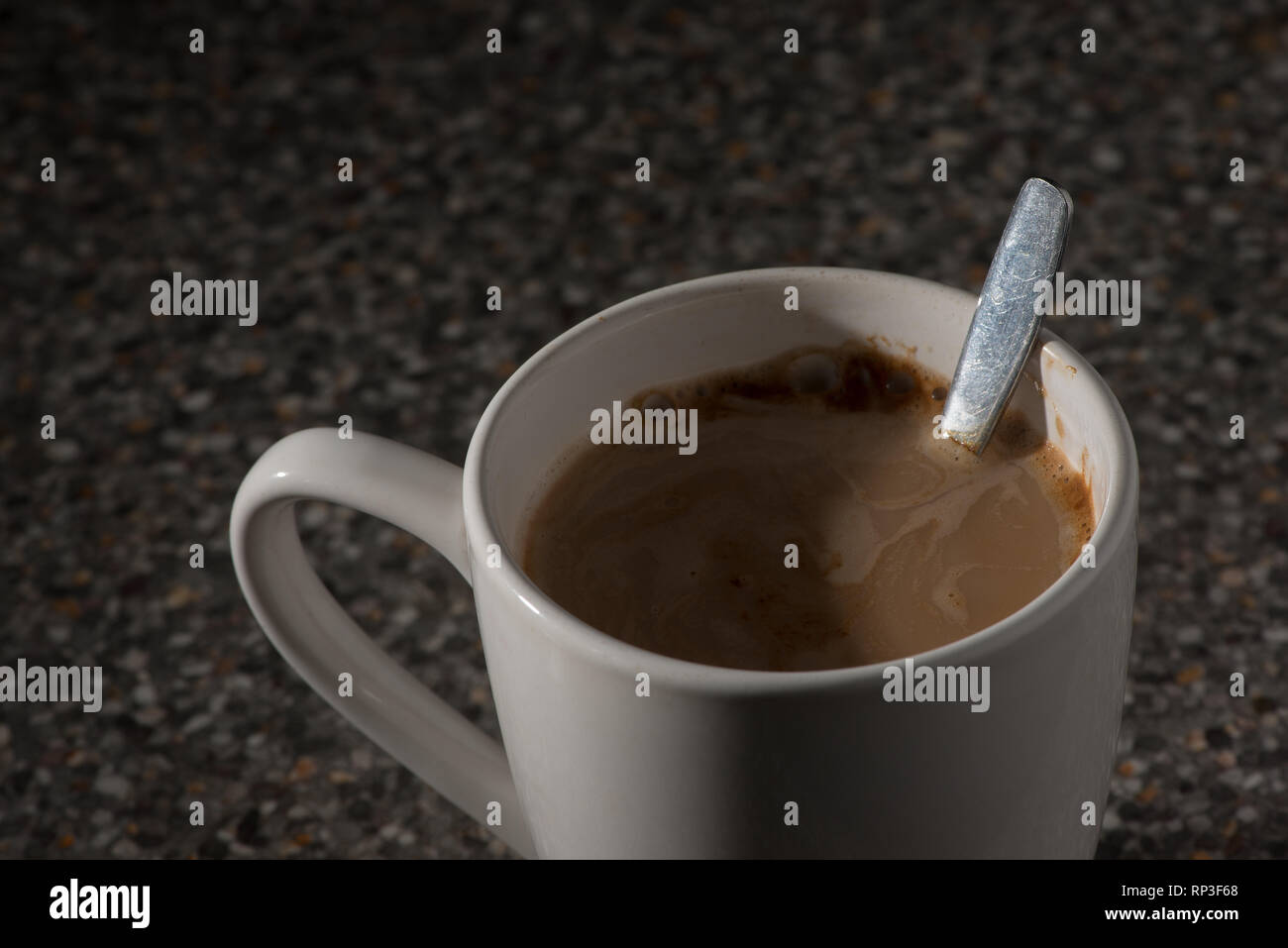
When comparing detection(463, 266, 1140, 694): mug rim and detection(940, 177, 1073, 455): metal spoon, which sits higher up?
detection(940, 177, 1073, 455): metal spoon

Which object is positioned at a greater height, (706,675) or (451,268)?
(451,268)

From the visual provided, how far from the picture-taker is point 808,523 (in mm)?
543

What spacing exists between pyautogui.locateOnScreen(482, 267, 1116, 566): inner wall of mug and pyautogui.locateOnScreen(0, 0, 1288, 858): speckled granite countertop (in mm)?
199

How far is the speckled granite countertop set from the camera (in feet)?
2.25

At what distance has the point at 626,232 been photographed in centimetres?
96

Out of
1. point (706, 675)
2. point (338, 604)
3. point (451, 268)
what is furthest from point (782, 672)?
point (451, 268)

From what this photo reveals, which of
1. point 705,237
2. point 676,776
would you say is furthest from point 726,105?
point 676,776

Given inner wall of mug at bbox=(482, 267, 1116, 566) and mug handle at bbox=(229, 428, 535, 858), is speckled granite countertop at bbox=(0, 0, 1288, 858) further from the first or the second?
inner wall of mug at bbox=(482, 267, 1116, 566)

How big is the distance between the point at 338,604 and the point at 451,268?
0.41 m

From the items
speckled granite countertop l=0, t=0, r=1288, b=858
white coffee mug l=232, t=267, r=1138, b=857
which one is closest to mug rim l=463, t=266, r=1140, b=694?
white coffee mug l=232, t=267, r=1138, b=857

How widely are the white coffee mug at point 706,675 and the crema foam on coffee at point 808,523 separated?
0.02 meters

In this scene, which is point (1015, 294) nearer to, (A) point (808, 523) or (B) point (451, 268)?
(A) point (808, 523)

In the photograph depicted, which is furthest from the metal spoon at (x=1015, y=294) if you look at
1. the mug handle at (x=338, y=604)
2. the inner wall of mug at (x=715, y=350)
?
the mug handle at (x=338, y=604)

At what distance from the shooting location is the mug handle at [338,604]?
19.7 inches
